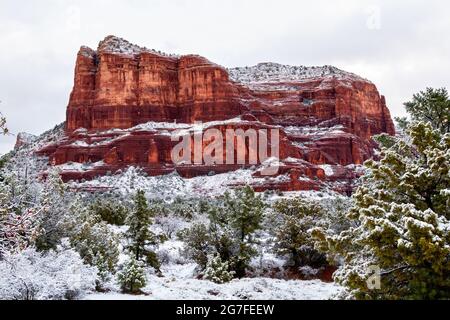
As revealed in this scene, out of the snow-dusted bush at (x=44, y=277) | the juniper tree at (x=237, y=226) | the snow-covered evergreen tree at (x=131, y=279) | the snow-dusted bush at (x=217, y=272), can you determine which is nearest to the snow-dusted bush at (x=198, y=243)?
the juniper tree at (x=237, y=226)

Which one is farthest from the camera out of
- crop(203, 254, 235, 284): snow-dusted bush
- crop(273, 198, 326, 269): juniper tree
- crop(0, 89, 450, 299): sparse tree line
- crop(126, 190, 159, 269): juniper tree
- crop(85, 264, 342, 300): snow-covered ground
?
crop(273, 198, 326, 269): juniper tree

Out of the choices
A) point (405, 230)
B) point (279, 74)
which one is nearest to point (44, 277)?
point (405, 230)

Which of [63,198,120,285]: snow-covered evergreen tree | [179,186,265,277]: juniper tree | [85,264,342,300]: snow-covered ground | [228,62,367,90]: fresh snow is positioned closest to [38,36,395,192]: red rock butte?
[228,62,367,90]: fresh snow

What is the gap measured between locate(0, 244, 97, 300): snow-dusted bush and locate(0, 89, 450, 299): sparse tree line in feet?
0.12

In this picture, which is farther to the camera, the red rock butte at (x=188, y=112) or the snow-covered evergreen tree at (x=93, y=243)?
the red rock butte at (x=188, y=112)

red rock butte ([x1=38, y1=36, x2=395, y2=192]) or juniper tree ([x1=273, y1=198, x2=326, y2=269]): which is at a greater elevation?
red rock butte ([x1=38, y1=36, x2=395, y2=192])

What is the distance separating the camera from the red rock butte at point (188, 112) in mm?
98750

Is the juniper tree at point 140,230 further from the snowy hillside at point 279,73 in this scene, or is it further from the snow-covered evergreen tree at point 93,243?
the snowy hillside at point 279,73

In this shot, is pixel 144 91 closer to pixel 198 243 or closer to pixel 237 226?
pixel 198 243

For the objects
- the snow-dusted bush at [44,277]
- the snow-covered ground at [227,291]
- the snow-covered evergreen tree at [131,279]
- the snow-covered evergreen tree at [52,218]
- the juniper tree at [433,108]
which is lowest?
the snow-covered ground at [227,291]

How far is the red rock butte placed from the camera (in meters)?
98.8

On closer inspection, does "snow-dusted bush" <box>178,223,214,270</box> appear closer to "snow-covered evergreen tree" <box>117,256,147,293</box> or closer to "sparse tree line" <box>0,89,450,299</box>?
"sparse tree line" <box>0,89,450,299</box>

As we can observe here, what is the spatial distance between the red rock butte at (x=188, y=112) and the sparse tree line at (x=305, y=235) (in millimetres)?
66081
